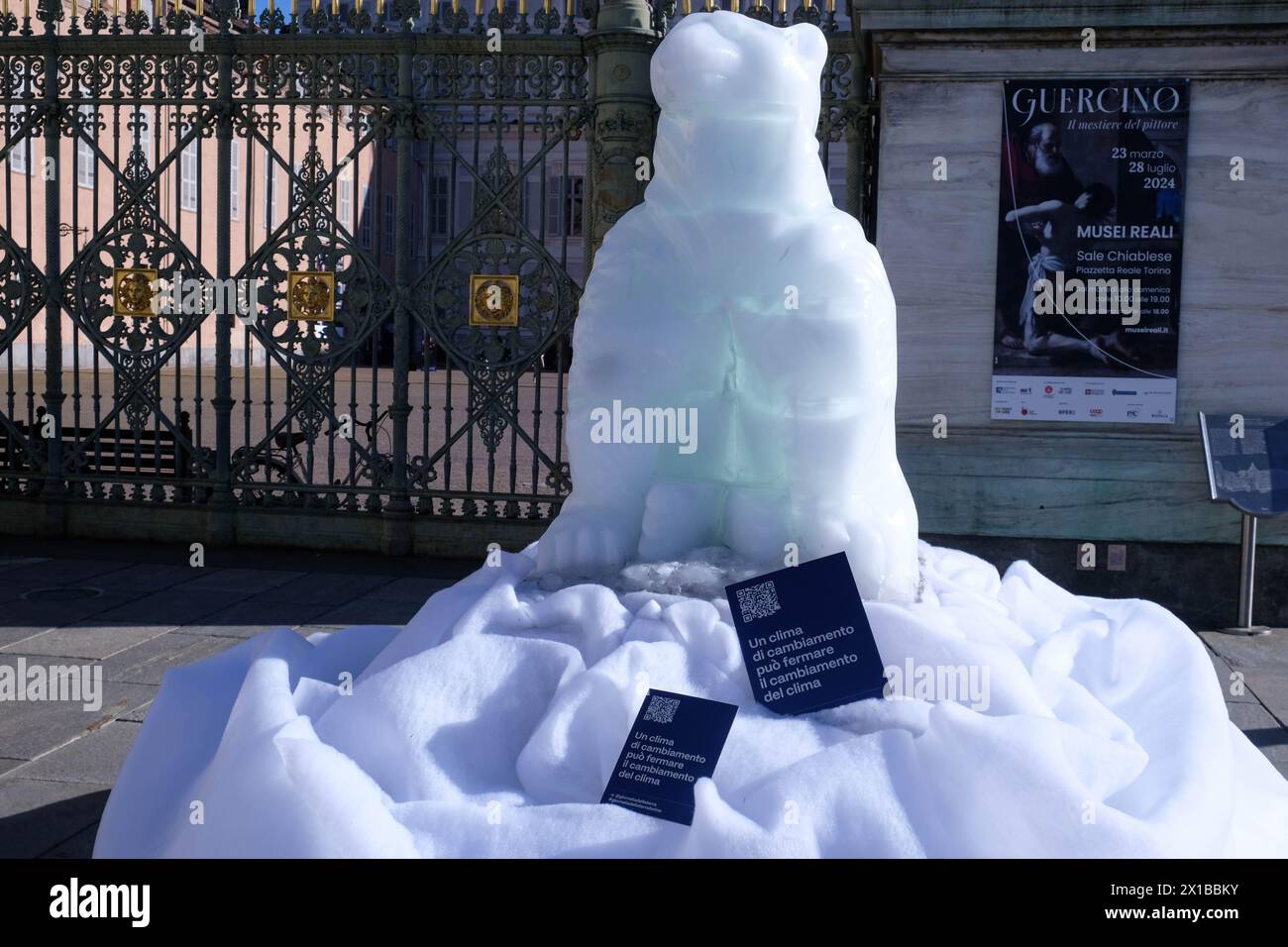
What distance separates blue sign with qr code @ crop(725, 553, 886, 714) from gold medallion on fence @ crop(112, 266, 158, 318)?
242 inches

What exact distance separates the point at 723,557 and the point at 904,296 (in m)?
3.32

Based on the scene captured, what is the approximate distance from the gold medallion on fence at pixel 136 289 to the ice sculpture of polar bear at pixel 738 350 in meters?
5.30

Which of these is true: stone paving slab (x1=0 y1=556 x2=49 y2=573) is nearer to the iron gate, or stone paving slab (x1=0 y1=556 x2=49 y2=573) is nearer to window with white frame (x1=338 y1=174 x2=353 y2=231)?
the iron gate

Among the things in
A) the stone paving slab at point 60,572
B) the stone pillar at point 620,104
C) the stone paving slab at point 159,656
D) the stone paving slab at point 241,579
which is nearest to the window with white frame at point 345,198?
the stone paving slab at point 60,572

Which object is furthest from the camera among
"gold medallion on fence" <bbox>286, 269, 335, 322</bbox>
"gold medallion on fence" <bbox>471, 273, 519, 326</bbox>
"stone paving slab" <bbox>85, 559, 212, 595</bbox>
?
"gold medallion on fence" <bbox>286, 269, 335, 322</bbox>

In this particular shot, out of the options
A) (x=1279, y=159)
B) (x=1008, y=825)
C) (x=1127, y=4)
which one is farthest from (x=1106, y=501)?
(x=1008, y=825)

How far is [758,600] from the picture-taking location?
10.9ft

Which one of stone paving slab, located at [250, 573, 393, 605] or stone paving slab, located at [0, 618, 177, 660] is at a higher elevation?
stone paving slab, located at [250, 573, 393, 605]

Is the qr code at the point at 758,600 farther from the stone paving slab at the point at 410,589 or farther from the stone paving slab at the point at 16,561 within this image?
the stone paving slab at the point at 16,561

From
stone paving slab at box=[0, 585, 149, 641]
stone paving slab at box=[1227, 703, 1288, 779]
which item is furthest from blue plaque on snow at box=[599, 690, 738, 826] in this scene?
stone paving slab at box=[0, 585, 149, 641]

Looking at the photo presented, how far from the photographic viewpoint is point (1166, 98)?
6.34 meters

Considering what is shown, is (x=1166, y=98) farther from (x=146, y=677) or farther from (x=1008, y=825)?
(x=146, y=677)

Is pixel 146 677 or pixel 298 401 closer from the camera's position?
pixel 146 677

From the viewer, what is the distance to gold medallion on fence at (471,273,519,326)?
7.74 meters
